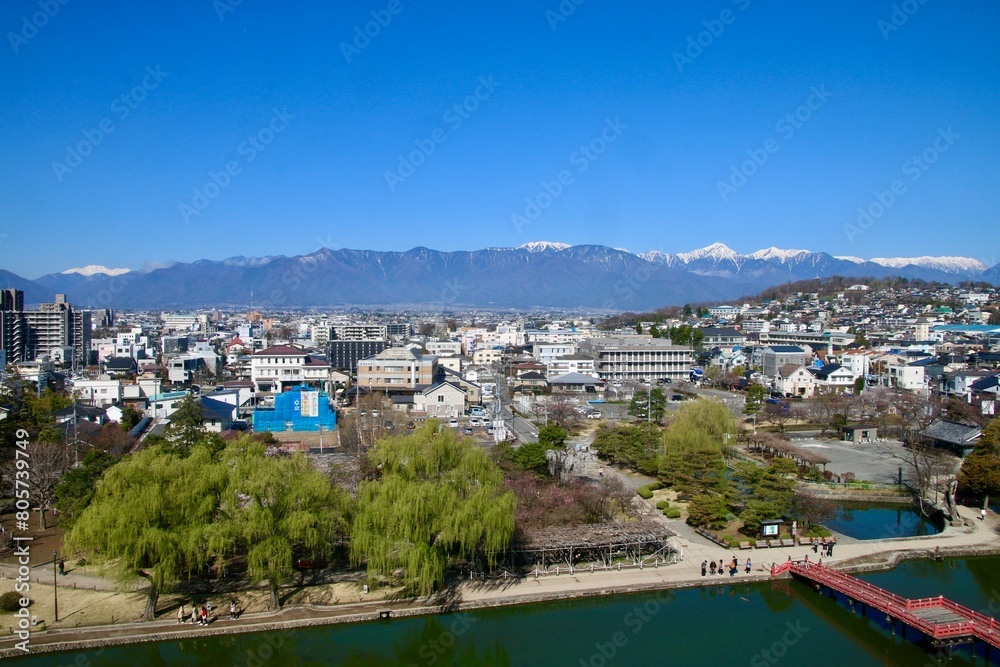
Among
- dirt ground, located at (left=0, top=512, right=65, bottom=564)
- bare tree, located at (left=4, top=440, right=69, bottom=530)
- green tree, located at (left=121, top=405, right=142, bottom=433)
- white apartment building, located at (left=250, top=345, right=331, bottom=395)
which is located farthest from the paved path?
white apartment building, located at (left=250, top=345, right=331, bottom=395)

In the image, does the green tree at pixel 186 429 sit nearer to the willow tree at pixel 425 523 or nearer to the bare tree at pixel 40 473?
the bare tree at pixel 40 473

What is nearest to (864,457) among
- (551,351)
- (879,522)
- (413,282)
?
(879,522)

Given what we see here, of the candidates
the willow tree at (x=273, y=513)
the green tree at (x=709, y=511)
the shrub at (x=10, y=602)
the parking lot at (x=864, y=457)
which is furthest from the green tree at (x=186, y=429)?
the parking lot at (x=864, y=457)

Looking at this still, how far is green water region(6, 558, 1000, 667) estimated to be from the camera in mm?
7902

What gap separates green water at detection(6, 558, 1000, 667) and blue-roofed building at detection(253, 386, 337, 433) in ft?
41.0

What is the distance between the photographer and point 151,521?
8.03 metres

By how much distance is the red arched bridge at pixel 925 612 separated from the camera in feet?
25.7

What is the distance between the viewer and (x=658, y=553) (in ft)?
34.6

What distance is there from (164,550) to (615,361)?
2618 cm

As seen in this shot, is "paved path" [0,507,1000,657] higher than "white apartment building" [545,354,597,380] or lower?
lower

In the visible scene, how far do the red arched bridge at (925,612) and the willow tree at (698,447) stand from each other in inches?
126

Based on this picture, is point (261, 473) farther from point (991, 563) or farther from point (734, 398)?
point (734, 398)

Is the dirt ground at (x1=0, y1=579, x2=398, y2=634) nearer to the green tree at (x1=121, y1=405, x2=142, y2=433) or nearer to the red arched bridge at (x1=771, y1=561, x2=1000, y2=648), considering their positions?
the red arched bridge at (x1=771, y1=561, x2=1000, y2=648)

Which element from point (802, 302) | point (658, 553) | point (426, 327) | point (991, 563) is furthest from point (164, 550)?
point (802, 302)
